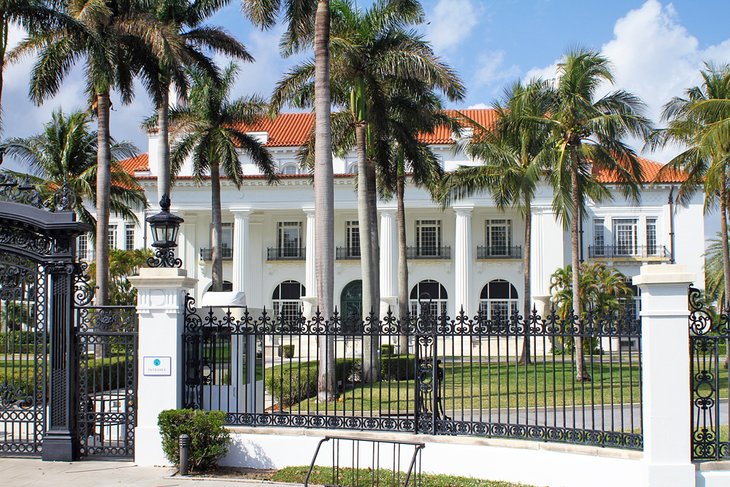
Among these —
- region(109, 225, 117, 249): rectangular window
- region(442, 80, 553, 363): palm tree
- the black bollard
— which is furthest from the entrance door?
the black bollard

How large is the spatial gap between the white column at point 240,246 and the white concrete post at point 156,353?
3688 cm

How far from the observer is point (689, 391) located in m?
9.29

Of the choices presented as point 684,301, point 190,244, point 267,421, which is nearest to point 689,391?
point 684,301

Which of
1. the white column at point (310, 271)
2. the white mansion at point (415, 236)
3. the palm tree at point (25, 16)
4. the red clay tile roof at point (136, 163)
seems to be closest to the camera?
the palm tree at point (25, 16)

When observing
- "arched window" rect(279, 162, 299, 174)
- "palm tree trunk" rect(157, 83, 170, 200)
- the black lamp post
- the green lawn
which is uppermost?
"arched window" rect(279, 162, 299, 174)

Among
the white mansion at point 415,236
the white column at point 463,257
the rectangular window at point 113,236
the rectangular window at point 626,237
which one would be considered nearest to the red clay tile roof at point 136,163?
the white mansion at point 415,236

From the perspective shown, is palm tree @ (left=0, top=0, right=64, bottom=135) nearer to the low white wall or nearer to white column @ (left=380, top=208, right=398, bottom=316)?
the low white wall

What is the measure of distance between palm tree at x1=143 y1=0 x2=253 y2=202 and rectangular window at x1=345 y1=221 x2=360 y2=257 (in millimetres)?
23365

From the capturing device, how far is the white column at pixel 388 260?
4712 cm

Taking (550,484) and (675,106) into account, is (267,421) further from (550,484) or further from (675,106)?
(675,106)

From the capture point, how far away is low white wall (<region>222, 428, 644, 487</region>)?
31.1ft

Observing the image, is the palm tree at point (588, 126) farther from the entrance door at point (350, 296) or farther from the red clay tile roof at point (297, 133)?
the entrance door at point (350, 296)

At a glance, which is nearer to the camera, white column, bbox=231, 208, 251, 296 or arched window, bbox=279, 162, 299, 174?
white column, bbox=231, 208, 251, 296

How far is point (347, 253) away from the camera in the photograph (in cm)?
5147
